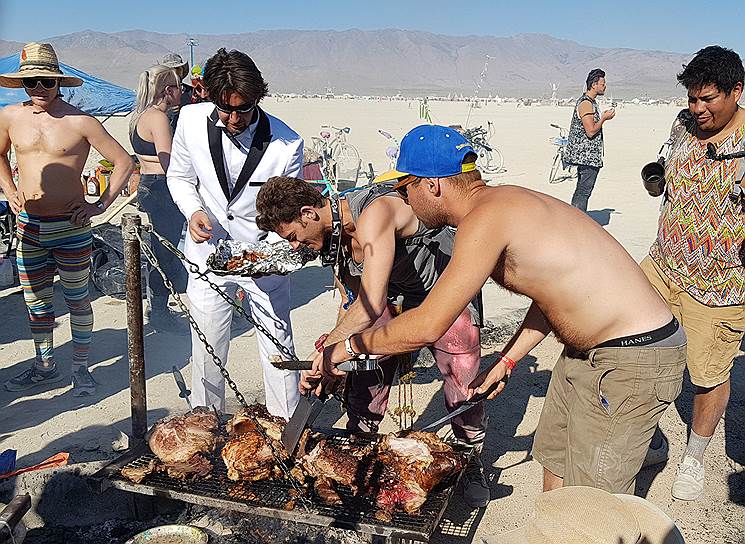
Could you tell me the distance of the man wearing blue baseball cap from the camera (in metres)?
2.96

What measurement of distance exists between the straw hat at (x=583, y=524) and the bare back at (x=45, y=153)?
5031mm

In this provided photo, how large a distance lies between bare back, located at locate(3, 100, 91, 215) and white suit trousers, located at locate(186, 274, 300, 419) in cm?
174

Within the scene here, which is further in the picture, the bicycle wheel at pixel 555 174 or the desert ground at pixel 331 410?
the bicycle wheel at pixel 555 174

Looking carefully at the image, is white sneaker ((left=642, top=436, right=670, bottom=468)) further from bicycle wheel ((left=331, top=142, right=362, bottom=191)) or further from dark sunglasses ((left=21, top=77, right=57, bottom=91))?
bicycle wheel ((left=331, top=142, right=362, bottom=191))

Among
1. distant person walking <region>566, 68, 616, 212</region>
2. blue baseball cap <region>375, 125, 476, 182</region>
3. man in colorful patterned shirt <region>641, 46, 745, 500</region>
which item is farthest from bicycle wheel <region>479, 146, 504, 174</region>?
blue baseball cap <region>375, 125, 476, 182</region>

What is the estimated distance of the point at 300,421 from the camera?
12.7ft

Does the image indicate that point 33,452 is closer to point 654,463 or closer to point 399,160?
point 399,160

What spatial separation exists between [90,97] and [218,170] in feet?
36.4

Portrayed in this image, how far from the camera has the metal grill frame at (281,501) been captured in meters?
3.40

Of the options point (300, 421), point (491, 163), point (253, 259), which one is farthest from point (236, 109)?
point (491, 163)

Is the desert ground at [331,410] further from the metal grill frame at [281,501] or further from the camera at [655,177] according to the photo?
the camera at [655,177]

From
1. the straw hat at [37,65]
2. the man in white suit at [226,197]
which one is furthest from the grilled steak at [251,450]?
the straw hat at [37,65]

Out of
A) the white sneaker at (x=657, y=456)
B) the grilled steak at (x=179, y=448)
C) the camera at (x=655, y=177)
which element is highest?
the camera at (x=655, y=177)

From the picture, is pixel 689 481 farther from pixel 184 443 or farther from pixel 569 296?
pixel 184 443
